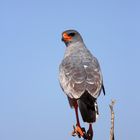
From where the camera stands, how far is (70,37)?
13.0 meters

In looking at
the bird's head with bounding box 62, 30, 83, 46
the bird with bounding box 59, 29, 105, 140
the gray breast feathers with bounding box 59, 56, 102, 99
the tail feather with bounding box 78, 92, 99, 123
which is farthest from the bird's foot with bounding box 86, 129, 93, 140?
the bird's head with bounding box 62, 30, 83, 46

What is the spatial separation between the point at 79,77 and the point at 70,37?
3030mm

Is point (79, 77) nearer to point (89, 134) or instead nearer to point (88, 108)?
point (88, 108)

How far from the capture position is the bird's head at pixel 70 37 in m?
12.9

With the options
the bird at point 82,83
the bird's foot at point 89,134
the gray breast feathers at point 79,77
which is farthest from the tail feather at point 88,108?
the bird's foot at point 89,134

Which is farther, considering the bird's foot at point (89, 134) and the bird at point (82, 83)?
the bird's foot at point (89, 134)

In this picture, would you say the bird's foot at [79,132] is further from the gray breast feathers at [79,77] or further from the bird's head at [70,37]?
the bird's head at [70,37]

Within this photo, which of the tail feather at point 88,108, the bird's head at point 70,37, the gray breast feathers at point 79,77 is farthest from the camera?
the bird's head at point 70,37

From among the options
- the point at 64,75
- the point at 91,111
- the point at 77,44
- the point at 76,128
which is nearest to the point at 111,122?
the point at 91,111

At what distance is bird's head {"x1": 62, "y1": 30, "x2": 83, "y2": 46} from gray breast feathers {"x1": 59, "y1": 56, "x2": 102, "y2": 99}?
167 centimetres

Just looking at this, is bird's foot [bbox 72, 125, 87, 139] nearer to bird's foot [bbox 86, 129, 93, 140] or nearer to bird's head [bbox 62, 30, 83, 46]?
bird's foot [bbox 86, 129, 93, 140]

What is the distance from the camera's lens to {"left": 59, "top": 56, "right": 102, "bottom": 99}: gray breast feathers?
9961 millimetres

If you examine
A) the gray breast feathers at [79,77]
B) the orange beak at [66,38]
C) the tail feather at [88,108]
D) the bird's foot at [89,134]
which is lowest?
the bird's foot at [89,134]

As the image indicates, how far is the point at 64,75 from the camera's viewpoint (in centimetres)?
1098
